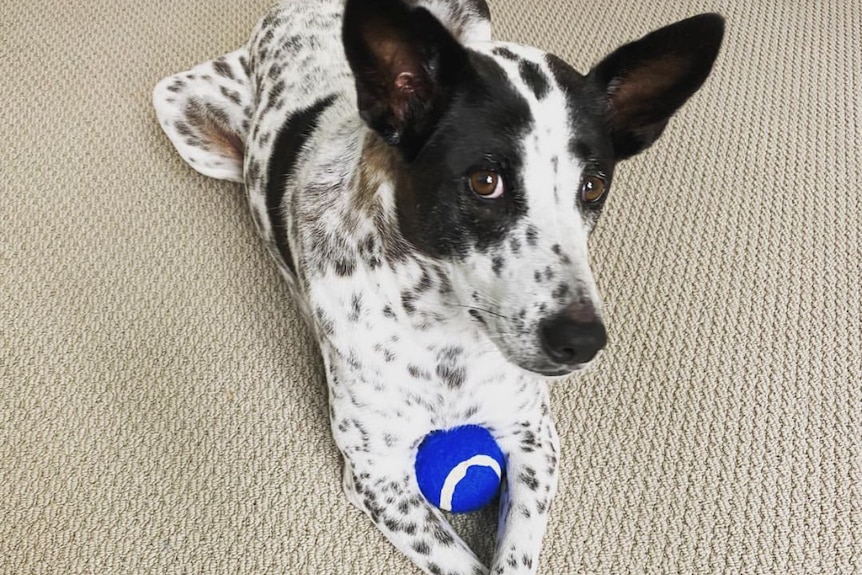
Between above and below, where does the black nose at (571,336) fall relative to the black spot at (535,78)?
below

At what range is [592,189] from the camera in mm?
1192

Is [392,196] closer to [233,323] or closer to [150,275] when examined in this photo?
[233,323]

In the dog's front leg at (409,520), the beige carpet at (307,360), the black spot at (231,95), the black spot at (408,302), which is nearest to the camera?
the black spot at (408,302)

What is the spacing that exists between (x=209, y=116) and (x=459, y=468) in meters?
1.25

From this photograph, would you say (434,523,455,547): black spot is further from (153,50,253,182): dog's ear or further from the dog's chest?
(153,50,253,182): dog's ear

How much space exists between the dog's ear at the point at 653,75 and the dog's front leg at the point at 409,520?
73 cm

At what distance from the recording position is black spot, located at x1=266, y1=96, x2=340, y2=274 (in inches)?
61.4

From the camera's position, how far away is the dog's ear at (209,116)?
2109mm

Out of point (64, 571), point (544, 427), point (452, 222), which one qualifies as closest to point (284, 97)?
point (452, 222)

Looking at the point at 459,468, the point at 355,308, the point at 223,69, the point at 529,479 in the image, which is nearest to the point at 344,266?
the point at 355,308

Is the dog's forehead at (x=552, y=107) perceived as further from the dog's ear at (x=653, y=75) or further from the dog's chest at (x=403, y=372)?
the dog's chest at (x=403, y=372)

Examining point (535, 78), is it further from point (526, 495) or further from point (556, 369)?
point (526, 495)

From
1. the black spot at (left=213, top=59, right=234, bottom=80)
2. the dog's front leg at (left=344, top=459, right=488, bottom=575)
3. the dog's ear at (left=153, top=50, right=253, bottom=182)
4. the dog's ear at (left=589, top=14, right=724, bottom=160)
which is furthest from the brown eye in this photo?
the black spot at (left=213, top=59, right=234, bottom=80)

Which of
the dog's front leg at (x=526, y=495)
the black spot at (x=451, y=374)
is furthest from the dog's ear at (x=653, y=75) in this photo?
the dog's front leg at (x=526, y=495)
